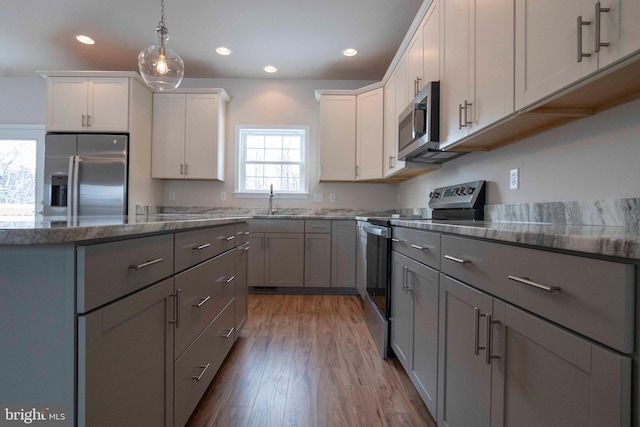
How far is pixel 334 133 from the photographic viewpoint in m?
4.09

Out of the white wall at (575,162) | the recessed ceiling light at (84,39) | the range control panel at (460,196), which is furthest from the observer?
the recessed ceiling light at (84,39)

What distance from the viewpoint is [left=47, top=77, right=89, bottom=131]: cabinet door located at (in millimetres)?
3627

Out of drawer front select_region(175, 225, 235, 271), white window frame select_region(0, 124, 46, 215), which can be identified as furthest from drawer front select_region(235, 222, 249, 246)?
white window frame select_region(0, 124, 46, 215)

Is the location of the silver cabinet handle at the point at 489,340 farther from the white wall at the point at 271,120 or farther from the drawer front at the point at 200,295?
the white wall at the point at 271,120

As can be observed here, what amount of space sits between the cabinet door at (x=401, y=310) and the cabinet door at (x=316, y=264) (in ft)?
5.86

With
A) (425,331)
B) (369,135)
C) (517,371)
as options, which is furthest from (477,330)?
(369,135)

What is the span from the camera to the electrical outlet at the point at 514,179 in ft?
5.93

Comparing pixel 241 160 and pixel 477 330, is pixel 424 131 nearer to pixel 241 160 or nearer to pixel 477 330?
pixel 477 330

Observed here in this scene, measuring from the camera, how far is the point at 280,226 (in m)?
3.84

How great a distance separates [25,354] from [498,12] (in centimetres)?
202

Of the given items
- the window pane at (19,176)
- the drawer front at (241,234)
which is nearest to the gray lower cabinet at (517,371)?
the drawer front at (241,234)

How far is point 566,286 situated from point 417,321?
1010mm

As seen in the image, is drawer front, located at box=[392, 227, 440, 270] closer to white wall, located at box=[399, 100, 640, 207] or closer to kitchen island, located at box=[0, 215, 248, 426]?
white wall, located at box=[399, 100, 640, 207]

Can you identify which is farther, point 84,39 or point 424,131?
point 84,39
